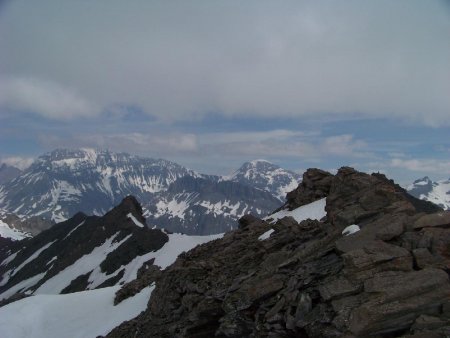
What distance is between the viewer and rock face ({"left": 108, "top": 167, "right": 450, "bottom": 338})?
18.2 meters

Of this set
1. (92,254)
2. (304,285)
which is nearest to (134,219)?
(92,254)

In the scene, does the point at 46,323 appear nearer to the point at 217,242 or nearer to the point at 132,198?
the point at 217,242

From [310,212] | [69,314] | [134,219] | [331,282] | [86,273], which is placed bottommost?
[86,273]

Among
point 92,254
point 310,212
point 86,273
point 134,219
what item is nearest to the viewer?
point 310,212

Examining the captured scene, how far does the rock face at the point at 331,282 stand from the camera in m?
18.2

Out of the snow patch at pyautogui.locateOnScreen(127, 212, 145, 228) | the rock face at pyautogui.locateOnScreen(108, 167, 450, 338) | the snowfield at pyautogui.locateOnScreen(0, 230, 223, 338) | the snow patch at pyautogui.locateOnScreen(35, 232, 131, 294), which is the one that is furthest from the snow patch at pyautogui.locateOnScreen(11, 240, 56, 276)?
the rock face at pyautogui.locateOnScreen(108, 167, 450, 338)

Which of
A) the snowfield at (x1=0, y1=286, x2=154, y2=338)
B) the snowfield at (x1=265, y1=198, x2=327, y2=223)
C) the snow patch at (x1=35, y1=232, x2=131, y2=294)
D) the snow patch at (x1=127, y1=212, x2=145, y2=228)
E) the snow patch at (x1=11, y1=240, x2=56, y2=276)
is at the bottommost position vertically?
the snow patch at (x1=11, y1=240, x2=56, y2=276)

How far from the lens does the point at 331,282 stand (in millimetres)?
20750

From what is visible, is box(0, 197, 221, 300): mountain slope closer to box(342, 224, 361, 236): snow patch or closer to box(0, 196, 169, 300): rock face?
box(0, 196, 169, 300): rock face

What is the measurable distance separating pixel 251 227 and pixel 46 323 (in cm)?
2395

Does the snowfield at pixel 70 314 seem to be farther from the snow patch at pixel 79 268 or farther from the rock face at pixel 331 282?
the snow patch at pixel 79 268

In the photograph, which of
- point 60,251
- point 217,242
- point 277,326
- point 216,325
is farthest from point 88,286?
point 277,326

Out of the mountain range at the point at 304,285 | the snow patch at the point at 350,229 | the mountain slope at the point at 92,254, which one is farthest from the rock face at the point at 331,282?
the mountain slope at the point at 92,254

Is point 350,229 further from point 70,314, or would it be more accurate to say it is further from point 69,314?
point 69,314
